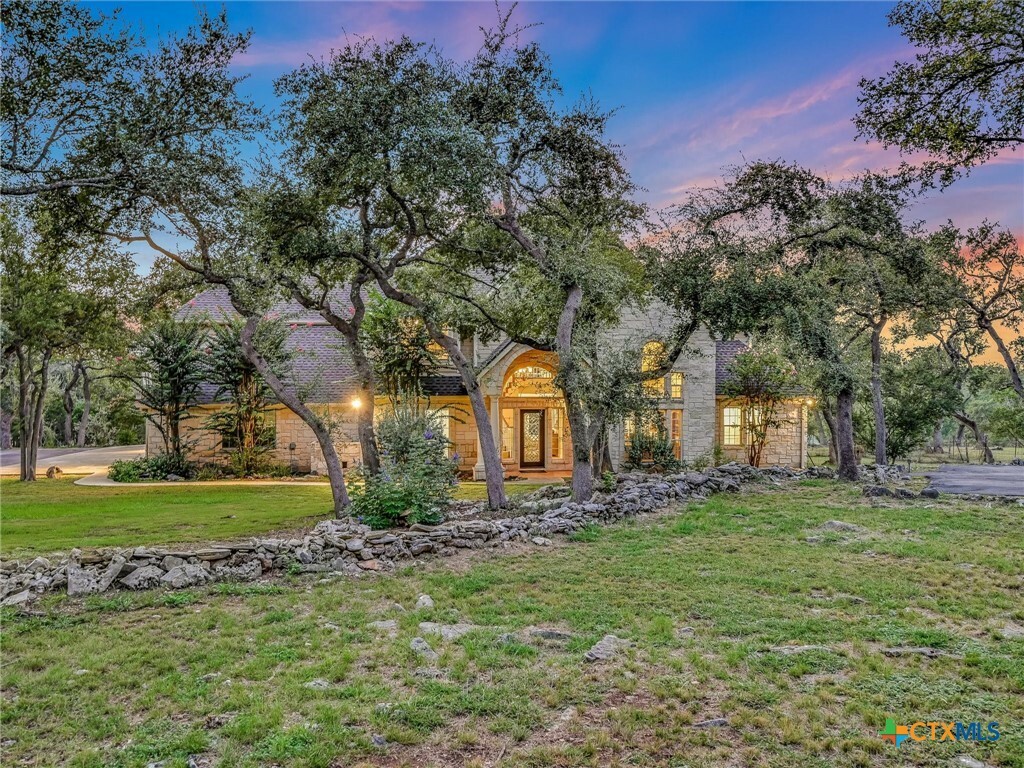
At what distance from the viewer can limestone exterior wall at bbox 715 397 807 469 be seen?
2048 centimetres

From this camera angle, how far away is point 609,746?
3436 mm

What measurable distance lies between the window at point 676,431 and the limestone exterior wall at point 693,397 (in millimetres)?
74

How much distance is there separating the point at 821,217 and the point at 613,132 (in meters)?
5.67

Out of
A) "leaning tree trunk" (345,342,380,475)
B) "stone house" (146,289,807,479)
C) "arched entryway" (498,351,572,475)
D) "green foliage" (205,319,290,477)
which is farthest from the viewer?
"arched entryway" (498,351,572,475)

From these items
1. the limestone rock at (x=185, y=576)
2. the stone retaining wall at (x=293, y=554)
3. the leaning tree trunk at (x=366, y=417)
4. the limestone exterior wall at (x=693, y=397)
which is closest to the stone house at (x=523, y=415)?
the limestone exterior wall at (x=693, y=397)

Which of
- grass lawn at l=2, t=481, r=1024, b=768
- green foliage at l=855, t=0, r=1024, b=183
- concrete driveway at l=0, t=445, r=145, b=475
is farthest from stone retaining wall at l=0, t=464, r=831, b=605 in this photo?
concrete driveway at l=0, t=445, r=145, b=475

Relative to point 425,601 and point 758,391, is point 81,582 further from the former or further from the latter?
point 758,391

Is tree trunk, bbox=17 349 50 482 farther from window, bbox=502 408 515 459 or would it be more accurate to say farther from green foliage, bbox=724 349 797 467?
green foliage, bbox=724 349 797 467

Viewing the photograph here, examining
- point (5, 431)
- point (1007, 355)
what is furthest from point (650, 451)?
point (5, 431)

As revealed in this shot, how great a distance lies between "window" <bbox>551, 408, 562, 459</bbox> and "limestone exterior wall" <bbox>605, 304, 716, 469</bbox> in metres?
2.68

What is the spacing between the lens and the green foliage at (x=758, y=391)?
18562 mm

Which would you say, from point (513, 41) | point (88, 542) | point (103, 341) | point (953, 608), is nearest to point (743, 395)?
point (513, 41)

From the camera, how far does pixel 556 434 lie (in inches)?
855

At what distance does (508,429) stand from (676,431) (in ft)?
18.8
